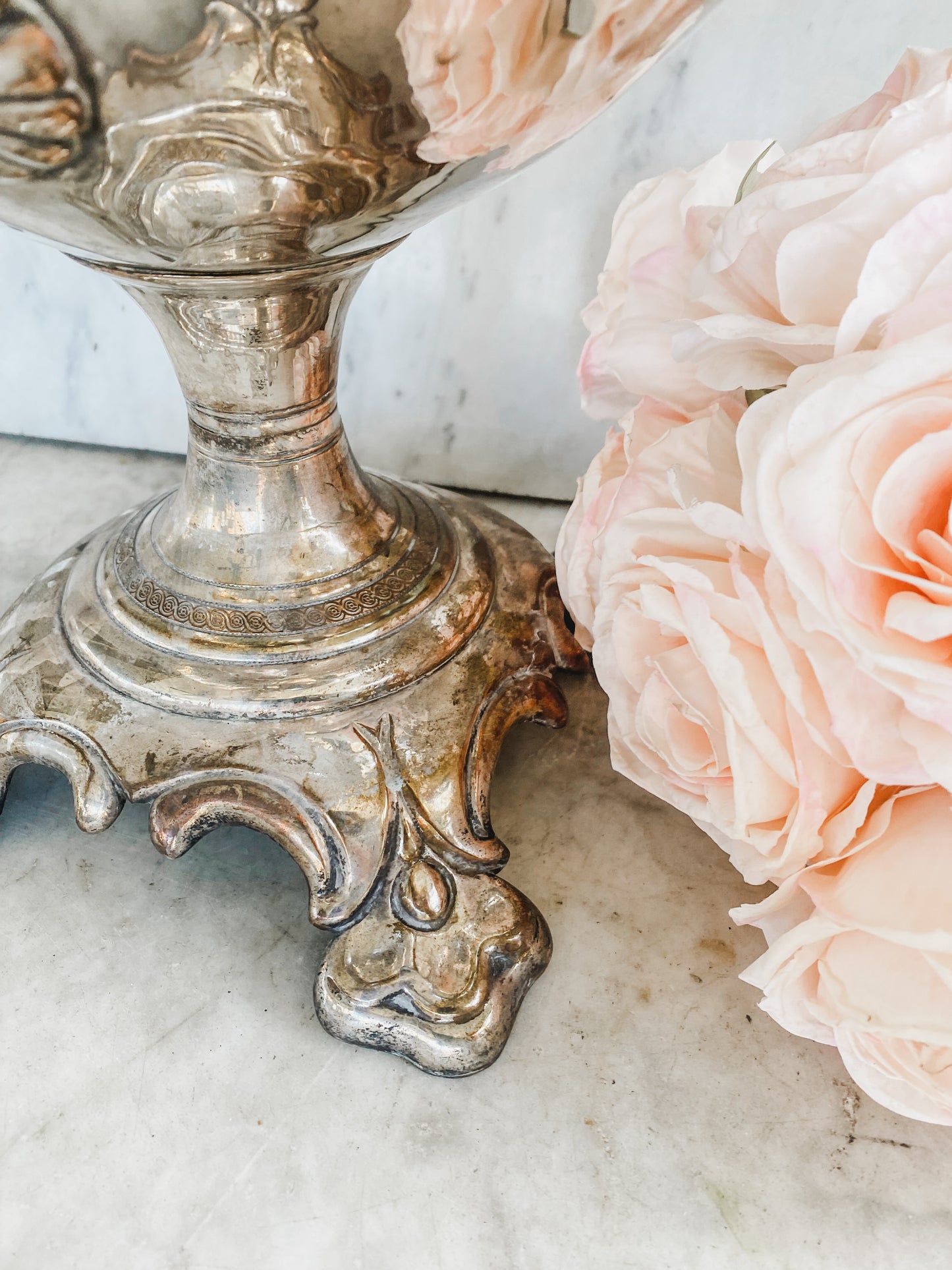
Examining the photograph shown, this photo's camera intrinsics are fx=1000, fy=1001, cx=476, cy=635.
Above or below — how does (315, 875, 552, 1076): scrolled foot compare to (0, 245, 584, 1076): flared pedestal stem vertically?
below

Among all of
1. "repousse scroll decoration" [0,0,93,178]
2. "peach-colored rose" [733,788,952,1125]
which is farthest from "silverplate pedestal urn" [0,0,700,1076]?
"peach-colored rose" [733,788,952,1125]

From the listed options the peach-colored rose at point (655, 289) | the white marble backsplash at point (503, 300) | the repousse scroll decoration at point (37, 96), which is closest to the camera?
the repousse scroll decoration at point (37, 96)

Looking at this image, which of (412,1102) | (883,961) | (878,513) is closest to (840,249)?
(878,513)

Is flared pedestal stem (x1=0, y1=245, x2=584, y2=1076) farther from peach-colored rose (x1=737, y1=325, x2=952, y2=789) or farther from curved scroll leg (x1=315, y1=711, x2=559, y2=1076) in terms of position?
peach-colored rose (x1=737, y1=325, x2=952, y2=789)

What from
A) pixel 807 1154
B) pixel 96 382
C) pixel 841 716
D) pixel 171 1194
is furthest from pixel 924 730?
pixel 96 382

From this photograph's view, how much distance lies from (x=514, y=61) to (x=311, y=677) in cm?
25

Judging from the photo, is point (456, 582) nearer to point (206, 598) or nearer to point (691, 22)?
point (206, 598)

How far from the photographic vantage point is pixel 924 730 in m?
0.27

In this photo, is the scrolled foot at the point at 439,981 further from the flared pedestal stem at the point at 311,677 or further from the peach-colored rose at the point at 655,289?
the peach-colored rose at the point at 655,289

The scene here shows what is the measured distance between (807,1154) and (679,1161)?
0.04 m

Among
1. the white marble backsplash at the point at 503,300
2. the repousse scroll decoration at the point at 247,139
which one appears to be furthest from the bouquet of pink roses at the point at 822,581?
the white marble backsplash at the point at 503,300

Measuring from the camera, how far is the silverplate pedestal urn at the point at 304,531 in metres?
0.25

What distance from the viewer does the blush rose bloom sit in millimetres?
285

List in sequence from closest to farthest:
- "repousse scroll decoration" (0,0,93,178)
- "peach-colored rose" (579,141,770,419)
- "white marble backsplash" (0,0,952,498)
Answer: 1. "repousse scroll decoration" (0,0,93,178)
2. "peach-colored rose" (579,141,770,419)
3. "white marble backsplash" (0,0,952,498)
